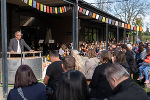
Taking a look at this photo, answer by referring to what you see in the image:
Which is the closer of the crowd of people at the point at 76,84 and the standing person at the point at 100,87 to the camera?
the crowd of people at the point at 76,84

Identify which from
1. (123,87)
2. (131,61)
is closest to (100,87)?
(123,87)

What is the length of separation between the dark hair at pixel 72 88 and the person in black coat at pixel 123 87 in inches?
11.4

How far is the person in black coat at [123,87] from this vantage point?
1.84 metres

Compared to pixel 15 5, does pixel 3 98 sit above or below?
below

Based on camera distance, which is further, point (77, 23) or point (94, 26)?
point (94, 26)

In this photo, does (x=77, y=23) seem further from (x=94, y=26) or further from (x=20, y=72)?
(x=94, y=26)

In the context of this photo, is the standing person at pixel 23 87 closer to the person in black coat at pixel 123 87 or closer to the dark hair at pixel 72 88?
the dark hair at pixel 72 88

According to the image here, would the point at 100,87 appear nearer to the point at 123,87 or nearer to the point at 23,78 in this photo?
the point at 123,87

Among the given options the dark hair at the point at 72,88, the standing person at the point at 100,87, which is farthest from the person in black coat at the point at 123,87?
the standing person at the point at 100,87

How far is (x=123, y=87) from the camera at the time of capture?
202cm

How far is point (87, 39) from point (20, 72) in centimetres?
2054

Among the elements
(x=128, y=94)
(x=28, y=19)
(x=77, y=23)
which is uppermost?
(x=28, y=19)

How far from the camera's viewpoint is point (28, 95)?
2.45 m

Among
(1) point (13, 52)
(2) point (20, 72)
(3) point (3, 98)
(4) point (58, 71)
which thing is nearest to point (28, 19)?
(1) point (13, 52)
